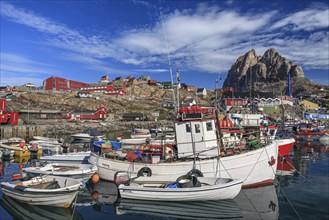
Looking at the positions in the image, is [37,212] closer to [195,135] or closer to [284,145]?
[195,135]

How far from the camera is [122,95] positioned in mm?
121750

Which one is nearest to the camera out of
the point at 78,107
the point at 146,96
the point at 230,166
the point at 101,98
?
the point at 230,166

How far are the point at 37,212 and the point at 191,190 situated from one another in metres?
8.21

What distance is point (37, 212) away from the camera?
12.4m

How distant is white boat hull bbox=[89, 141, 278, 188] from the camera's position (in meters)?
15.1

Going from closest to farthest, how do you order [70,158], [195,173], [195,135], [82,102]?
[195,173]
[195,135]
[70,158]
[82,102]

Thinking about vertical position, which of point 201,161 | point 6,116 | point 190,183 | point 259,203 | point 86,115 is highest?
point 86,115

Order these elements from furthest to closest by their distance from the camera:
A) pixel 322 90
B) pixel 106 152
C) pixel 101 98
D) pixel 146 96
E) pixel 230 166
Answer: pixel 322 90, pixel 146 96, pixel 101 98, pixel 106 152, pixel 230 166

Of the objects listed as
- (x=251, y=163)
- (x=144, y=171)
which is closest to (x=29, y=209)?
(x=144, y=171)

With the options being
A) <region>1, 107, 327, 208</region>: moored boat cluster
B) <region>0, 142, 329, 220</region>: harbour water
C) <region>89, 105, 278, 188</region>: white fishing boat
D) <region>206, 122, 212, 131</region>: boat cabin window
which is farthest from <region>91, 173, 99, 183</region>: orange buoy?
<region>206, 122, 212, 131</region>: boat cabin window

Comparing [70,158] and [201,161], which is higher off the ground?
[201,161]

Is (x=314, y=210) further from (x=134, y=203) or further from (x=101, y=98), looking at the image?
(x=101, y=98)

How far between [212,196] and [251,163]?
13.3ft

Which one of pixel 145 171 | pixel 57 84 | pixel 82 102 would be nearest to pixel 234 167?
pixel 145 171
